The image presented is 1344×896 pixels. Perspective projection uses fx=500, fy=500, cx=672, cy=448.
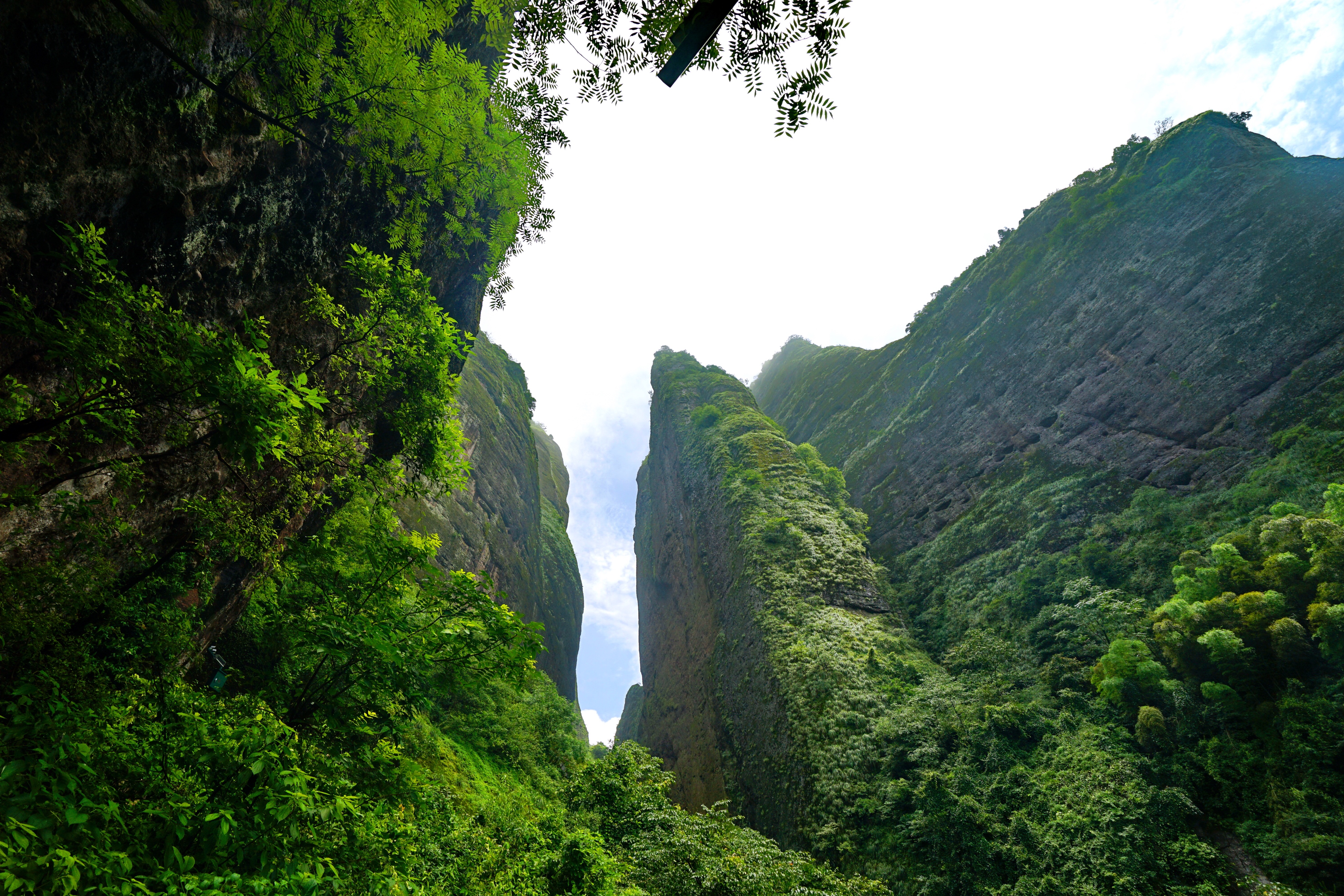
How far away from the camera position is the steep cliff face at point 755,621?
15.2 meters

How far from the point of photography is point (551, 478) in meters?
56.9

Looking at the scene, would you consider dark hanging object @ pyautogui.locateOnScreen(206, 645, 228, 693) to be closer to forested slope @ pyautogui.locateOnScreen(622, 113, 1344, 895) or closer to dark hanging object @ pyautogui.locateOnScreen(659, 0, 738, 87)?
dark hanging object @ pyautogui.locateOnScreen(659, 0, 738, 87)

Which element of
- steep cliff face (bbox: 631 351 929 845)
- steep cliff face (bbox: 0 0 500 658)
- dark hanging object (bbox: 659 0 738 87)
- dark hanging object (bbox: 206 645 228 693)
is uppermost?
steep cliff face (bbox: 631 351 929 845)

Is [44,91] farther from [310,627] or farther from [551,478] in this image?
[551,478]

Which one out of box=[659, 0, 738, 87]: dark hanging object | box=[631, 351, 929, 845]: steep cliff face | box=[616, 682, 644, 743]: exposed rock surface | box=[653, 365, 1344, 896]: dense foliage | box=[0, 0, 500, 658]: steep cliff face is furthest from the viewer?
box=[616, 682, 644, 743]: exposed rock surface

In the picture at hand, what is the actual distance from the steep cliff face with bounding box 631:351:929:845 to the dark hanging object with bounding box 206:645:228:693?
502 inches

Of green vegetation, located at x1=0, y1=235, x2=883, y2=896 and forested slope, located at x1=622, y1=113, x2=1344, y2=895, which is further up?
forested slope, located at x1=622, y1=113, x2=1344, y2=895

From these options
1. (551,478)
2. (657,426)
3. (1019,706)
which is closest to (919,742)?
(1019,706)

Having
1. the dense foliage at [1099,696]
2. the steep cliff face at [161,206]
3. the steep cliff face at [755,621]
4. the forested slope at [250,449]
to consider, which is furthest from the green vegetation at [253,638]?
the steep cliff face at [755,621]

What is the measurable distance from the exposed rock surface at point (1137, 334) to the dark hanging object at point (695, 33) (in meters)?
19.4

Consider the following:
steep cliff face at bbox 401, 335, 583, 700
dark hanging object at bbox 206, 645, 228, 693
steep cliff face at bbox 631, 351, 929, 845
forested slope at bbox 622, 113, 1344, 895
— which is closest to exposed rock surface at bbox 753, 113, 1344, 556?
forested slope at bbox 622, 113, 1344, 895

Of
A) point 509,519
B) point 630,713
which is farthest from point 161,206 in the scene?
point 630,713

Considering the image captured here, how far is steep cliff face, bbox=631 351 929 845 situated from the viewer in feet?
49.7

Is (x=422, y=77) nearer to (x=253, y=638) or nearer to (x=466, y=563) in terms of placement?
(x=253, y=638)
